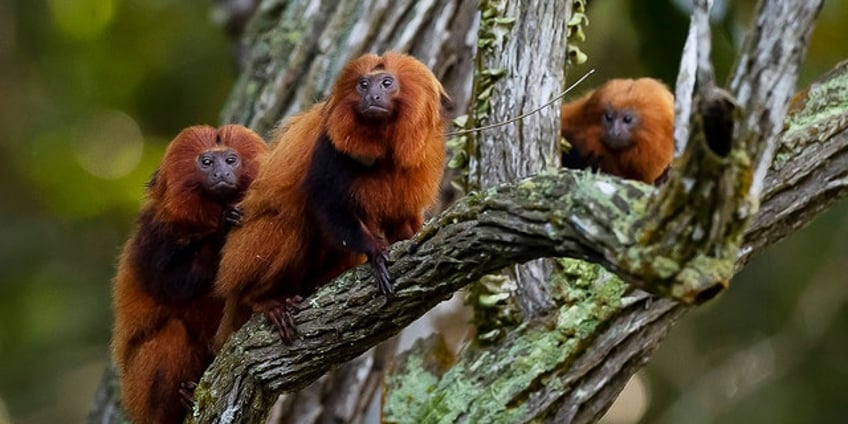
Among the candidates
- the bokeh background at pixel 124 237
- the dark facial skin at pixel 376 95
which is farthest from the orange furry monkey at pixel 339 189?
the bokeh background at pixel 124 237

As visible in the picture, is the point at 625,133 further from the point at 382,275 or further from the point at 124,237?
the point at 124,237

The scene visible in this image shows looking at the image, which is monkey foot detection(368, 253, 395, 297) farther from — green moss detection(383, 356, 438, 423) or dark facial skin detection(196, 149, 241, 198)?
green moss detection(383, 356, 438, 423)

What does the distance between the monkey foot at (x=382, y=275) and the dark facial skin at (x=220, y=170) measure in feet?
4.45

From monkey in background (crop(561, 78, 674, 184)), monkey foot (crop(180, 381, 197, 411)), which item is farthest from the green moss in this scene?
monkey in background (crop(561, 78, 674, 184))

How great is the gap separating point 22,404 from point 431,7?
733cm

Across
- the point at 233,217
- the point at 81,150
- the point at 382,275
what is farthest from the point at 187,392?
the point at 81,150

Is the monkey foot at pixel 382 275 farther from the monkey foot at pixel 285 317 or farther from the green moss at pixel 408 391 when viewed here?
the green moss at pixel 408 391

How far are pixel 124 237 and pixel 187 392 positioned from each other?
7440mm

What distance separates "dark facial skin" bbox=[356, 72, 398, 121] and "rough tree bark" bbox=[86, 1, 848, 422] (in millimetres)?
681

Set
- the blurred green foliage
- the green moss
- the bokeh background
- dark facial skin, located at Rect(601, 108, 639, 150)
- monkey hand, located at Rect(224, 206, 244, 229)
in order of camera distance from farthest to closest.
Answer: the blurred green foliage, the bokeh background, dark facial skin, located at Rect(601, 108, 639, 150), the green moss, monkey hand, located at Rect(224, 206, 244, 229)

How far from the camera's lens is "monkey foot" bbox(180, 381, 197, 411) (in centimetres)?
618

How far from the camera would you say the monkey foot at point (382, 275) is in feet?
16.4

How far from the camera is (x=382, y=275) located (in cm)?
503

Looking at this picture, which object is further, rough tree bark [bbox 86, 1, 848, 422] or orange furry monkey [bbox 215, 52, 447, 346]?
orange furry monkey [bbox 215, 52, 447, 346]
